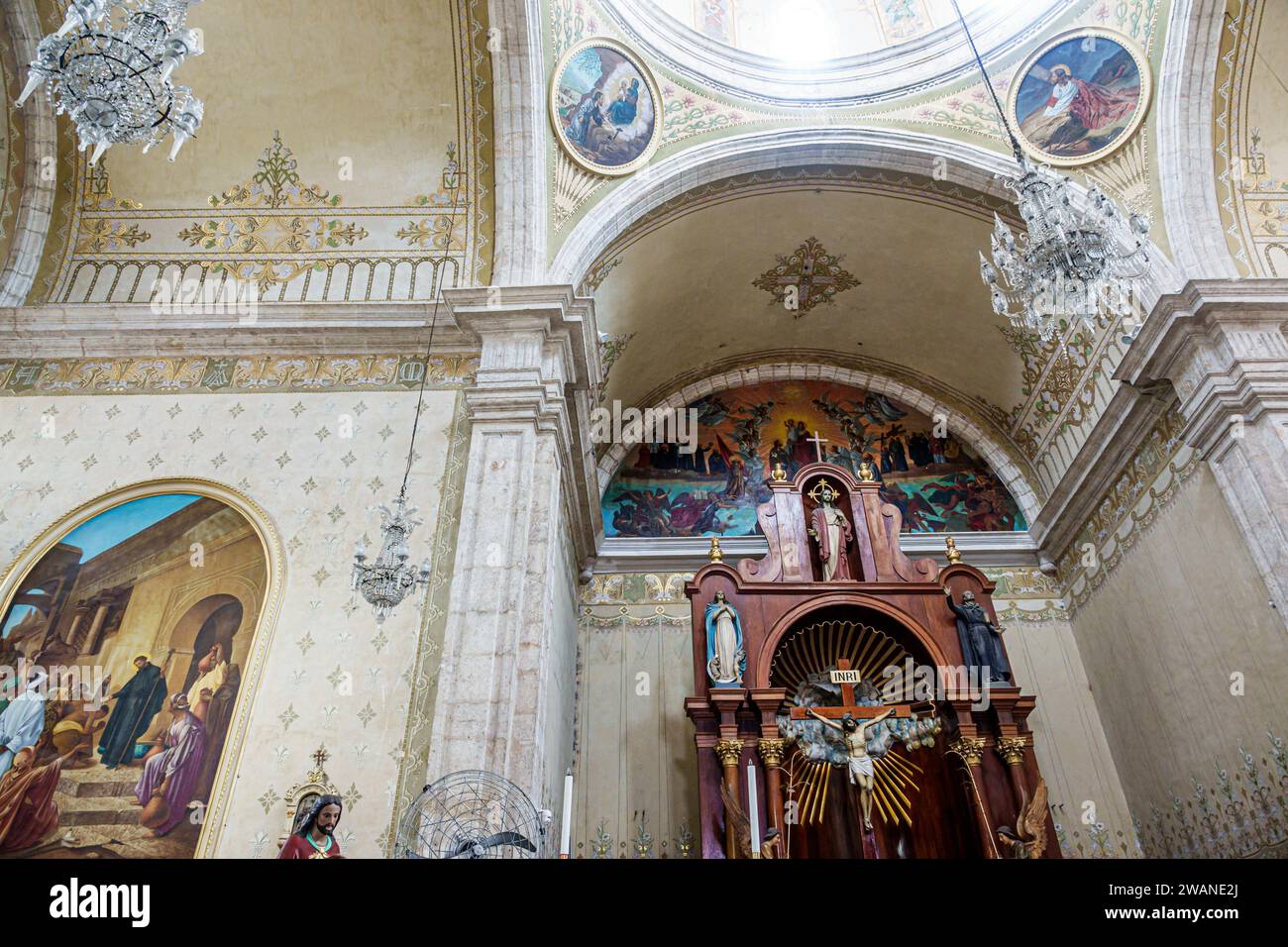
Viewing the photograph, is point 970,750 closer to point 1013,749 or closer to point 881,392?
point 1013,749

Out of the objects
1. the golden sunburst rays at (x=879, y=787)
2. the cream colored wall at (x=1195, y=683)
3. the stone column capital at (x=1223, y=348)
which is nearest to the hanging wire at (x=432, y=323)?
the golden sunburst rays at (x=879, y=787)

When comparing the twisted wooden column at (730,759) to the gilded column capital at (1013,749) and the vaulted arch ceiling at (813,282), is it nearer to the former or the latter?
the gilded column capital at (1013,749)

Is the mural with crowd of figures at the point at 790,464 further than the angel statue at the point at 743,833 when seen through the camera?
Yes

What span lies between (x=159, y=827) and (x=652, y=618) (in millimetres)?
5041

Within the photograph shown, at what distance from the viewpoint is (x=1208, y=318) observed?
6383 millimetres

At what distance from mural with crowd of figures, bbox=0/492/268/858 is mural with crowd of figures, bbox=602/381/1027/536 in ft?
15.7

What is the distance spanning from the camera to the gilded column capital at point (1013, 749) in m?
6.84

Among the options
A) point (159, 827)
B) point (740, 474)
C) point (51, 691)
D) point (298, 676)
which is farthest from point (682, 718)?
point (51, 691)

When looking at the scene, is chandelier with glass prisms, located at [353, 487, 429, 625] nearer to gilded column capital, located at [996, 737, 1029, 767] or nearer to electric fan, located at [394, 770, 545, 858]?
electric fan, located at [394, 770, 545, 858]

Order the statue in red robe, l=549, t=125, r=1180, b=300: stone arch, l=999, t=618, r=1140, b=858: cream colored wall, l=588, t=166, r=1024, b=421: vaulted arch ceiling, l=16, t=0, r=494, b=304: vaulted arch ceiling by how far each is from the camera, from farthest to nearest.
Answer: l=588, t=166, r=1024, b=421: vaulted arch ceiling
l=549, t=125, r=1180, b=300: stone arch
l=999, t=618, r=1140, b=858: cream colored wall
l=16, t=0, r=494, b=304: vaulted arch ceiling
the statue in red robe

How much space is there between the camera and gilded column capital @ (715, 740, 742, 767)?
262 inches

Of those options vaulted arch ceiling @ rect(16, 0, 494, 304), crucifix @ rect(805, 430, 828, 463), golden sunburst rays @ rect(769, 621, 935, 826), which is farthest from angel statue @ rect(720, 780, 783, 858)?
crucifix @ rect(805, 430, 828, 463)

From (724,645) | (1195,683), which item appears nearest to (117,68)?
(724,645)

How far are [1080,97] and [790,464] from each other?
4.81 m
